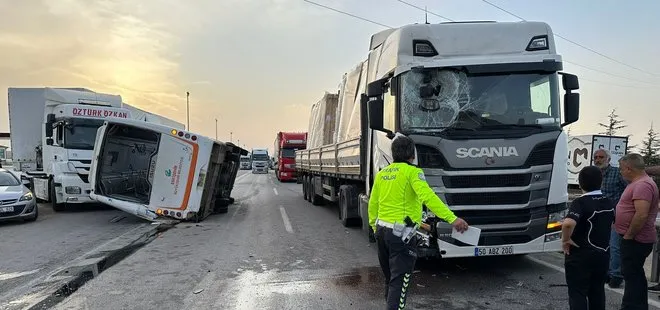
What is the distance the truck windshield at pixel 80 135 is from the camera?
13.7m

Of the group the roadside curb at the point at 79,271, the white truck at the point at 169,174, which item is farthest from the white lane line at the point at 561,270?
the white truck at the point at 169,174

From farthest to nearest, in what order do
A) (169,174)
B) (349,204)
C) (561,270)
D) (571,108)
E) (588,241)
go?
(169,174) < (349,204) < (561,270) < (571,108) < (588,241)

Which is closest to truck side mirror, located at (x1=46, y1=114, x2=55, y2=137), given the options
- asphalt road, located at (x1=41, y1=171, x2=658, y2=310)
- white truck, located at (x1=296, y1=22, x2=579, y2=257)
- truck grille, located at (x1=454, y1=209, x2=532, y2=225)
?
asphalt road, located at (x1=41, y1=171, x2=658, y2=310)

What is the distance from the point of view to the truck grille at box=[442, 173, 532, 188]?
5840 mm

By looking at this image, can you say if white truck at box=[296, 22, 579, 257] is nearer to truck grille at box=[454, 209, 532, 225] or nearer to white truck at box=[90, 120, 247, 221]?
truck grille at box=[454, 209, 532, 225]

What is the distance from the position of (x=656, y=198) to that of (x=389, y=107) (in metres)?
3.27

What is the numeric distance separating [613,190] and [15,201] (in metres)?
12.3

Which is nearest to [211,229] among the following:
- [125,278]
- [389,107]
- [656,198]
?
[125,278]

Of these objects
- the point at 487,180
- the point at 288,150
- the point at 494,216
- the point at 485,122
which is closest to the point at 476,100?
the point at 485,122

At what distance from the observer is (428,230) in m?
5.73

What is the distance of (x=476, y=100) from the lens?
620cm

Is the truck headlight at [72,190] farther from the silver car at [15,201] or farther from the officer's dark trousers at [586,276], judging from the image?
the officer's dark trousers at [586,276]

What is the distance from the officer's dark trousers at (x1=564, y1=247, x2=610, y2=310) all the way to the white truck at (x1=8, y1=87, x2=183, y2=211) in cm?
1201

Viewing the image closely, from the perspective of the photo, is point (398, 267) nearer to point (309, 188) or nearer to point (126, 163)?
point (126, 163)
